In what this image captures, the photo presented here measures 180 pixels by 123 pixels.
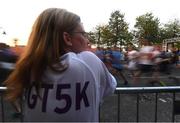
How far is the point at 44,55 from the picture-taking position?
1.62m

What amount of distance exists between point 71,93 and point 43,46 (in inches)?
9.9

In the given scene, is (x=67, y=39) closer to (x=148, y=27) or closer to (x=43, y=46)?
(x=43, y=46)

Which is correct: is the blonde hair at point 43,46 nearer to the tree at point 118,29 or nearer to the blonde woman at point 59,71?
the blonde woman at point 59,71

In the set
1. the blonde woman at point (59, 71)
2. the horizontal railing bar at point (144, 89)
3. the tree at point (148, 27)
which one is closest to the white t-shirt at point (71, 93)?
the blonde woman at point (59, 71)

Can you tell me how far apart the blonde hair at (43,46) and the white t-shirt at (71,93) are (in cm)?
4

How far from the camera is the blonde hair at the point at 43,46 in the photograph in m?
1.62

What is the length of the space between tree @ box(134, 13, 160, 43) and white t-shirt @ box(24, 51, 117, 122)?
52009mm

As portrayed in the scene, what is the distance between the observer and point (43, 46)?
163cm

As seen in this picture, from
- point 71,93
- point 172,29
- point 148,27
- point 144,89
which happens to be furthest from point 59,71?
point 172,29

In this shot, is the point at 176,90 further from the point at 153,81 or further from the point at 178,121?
the point at 153,81

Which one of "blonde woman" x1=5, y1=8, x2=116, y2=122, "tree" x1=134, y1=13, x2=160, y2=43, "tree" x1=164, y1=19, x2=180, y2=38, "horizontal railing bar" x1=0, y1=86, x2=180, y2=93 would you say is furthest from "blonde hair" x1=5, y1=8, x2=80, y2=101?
"tree" x1=164, y1=19, x2=180, y2=38

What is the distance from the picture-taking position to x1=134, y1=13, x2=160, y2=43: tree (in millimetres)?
53531

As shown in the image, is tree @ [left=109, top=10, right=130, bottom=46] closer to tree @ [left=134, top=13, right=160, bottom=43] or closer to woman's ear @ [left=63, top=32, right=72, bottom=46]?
tree @ [left=134, top=13, right=160, bottom=43]

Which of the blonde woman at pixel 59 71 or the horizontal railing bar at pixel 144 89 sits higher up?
the blonde woman at pixel 59 71
